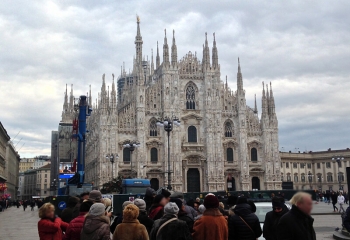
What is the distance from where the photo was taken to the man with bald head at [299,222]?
19.5ft

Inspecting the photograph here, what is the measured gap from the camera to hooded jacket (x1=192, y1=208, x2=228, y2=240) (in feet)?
24.3

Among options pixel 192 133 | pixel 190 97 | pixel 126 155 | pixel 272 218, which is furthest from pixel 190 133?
pixel 272 218

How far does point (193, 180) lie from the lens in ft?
202

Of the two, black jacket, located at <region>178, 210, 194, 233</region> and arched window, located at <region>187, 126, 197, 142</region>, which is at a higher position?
arched window, located at <region>187, 126, 197, 142</region>

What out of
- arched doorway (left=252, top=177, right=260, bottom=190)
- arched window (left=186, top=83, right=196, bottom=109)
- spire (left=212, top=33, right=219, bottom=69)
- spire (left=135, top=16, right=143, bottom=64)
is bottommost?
arched doorway (left=252, top=177, right=260, bottom=190)

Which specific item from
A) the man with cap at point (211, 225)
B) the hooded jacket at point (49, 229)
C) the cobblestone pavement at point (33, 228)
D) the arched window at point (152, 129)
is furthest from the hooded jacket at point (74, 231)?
the arched window at point (152, 129)

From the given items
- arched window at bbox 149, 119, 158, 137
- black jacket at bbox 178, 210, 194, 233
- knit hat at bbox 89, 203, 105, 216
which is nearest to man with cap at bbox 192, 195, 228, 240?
black jacket at bbox 178, 210, 194, 233

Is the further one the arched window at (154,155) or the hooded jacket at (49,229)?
the arched window at (154,155)

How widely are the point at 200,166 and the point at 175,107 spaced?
8673 millimetres

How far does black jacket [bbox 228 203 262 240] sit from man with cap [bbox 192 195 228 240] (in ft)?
1.88

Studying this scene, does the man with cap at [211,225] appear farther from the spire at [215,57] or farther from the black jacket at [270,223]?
the spire at [215,57]

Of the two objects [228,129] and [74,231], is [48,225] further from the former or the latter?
[228,129]

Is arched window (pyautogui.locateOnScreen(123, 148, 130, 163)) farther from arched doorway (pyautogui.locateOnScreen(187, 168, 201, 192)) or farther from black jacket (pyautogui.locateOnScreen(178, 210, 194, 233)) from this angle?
black jacket (pyautogui.locateOnScreen(178, 210, 194, 233))

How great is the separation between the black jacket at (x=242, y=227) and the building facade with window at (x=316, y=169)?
78061mm
